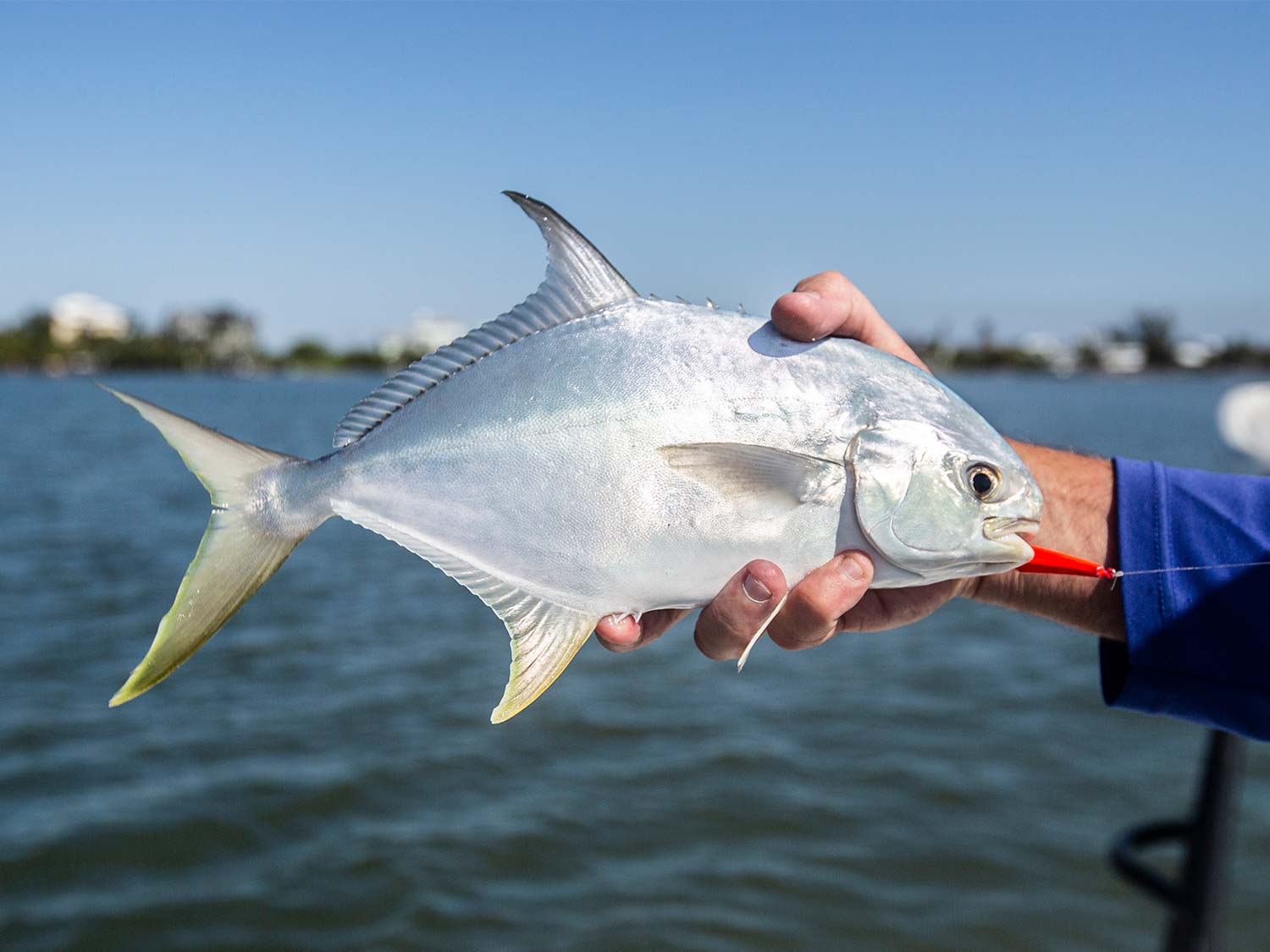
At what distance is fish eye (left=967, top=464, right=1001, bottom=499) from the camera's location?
238cm

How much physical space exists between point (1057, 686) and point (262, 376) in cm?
17675

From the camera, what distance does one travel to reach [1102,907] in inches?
334

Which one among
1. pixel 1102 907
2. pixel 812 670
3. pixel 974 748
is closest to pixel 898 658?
pixel 812 670

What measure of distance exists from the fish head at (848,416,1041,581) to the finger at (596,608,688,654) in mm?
663

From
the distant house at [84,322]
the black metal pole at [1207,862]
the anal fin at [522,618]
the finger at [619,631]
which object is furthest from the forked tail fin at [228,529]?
the distant house at [84,322]

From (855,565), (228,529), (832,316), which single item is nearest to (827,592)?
(855,565)

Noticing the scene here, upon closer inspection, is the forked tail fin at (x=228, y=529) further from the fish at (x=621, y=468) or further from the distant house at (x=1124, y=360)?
the distant house at (x=1124, y=360)

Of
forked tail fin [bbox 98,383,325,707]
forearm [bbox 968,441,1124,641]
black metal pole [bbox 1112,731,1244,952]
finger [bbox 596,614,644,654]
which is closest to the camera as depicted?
forked tail fin [bbox 98,383,325,707]

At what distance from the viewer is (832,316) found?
2.57m

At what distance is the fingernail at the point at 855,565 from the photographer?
2393mm

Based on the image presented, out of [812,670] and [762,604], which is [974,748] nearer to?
[812,670]

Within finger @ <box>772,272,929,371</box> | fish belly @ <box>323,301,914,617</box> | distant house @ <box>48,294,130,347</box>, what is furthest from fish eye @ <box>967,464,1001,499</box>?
distant house @ <box>48,294,130,347</box>

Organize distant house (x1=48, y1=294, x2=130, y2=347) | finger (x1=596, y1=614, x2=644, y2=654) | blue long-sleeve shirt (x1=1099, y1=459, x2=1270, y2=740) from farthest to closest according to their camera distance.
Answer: distant house (x1=48, y1=294, x2=130, y2=347) → blue long-sleeve shirt (x1=1099, y1=459, x2=1270, y2=740) → finger (x1=596, y1=614, x2=644, y2=654)

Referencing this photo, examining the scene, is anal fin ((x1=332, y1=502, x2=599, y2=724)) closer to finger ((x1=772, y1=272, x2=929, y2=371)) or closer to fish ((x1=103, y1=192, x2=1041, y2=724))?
fish ((x1=103, y1=192, x2=1041, y2=724))
